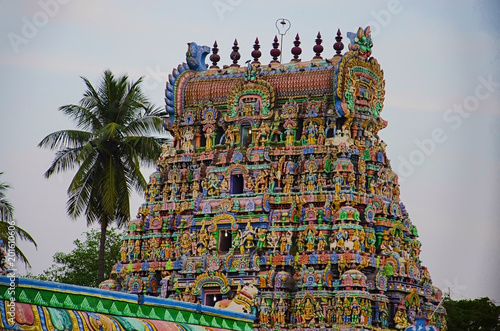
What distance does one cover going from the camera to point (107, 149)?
4438 cm

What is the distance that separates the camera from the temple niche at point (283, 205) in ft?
119

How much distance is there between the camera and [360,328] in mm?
35188

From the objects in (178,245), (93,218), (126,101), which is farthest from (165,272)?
(126,101)

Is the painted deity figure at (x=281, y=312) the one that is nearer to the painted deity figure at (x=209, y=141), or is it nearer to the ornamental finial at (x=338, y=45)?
the painted deity figure at (x=209, y=141)

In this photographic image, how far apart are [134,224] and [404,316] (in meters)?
10.8

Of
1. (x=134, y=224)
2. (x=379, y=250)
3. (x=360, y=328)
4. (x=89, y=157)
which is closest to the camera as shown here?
(x=360, y=328)

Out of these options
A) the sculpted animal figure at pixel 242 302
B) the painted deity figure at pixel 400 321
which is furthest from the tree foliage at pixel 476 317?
the sculpted animal figure at pixel 242 302

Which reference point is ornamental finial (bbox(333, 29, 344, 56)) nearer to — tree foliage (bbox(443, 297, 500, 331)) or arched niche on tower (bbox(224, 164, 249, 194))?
arched niche on tower (bbox(224, 164, 249, 194))

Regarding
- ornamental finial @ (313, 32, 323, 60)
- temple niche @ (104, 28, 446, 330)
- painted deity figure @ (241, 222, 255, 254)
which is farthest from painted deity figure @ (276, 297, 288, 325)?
ornamental finial @ (313, 32, 323, 60)

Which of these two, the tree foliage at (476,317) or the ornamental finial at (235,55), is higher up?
the ornamental finial at (235,55)

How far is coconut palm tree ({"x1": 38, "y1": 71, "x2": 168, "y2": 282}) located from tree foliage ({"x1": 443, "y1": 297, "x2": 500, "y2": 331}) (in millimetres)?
16399

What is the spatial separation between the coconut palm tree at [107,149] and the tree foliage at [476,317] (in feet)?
53.8

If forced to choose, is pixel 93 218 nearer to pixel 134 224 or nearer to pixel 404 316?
pixel 134 224

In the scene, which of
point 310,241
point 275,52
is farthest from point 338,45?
point 310,241
